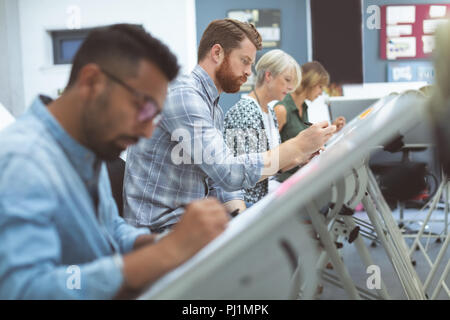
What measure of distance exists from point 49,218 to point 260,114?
1510mm

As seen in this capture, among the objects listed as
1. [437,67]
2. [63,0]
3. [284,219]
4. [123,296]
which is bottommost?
[123,296]

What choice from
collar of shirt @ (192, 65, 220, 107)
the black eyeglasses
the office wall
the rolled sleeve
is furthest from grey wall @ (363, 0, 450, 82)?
the black eyeglasses

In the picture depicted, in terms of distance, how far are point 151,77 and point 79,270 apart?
0.30m

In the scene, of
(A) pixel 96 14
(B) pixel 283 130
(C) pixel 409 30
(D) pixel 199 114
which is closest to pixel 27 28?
(A) pixel 96 14

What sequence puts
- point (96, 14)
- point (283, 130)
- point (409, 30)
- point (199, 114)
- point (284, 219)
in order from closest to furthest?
point (284, 219) < point (199, 114) < point (283, 130) < point (96, 14) < point (409, 30)

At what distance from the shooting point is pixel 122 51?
2.09 feet

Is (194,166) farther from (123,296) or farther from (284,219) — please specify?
(284,219)

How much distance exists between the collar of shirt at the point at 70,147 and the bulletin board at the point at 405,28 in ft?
15.6

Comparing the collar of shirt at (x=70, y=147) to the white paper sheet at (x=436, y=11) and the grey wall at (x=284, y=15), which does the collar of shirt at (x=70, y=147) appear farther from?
the white paper sheet at (x=436, y=11)

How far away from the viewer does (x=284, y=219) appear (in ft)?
1.52

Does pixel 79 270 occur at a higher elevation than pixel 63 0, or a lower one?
lower

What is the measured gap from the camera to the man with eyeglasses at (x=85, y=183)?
505 millimetres

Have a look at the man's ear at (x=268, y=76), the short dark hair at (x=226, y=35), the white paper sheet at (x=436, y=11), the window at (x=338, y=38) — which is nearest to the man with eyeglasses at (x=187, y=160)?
the short dark hair at (x=226, y=35)

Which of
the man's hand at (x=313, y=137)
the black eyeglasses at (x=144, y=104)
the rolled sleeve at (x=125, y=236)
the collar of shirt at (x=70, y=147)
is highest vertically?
the black eyeglasses at (x=144, y=104)
